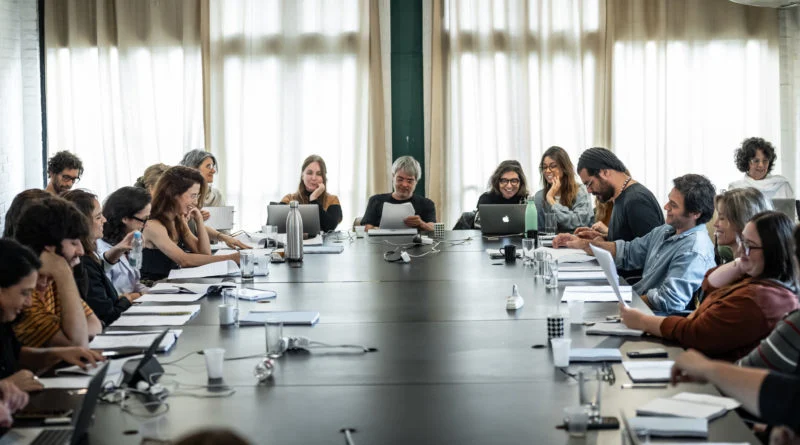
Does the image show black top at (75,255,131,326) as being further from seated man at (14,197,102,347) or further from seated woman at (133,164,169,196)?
seated woman at (133,164,169,196)

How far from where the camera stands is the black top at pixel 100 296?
13.0 ft

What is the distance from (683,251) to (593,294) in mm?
611

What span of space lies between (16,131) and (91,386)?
657 cm

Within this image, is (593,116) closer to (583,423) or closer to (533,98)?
(533,98)

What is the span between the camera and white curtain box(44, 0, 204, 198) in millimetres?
8289

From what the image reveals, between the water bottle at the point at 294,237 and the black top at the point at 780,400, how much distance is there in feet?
11.2

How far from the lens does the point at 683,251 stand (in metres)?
4.38

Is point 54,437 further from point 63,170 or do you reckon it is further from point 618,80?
point 618,80

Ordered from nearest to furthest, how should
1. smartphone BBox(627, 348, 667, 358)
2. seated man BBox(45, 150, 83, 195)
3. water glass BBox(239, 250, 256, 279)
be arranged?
smartphone BBox(627, 348, 667, 358) < water glass BBox(239, 250, 256, 279) < seated man BBox(45, 150, 83, 195)

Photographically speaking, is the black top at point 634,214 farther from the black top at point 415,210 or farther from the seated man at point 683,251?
the black top at point 415,210

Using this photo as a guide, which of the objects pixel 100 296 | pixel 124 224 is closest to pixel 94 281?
pixel 100 296

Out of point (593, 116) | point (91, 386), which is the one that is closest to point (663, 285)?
point (91, 386)

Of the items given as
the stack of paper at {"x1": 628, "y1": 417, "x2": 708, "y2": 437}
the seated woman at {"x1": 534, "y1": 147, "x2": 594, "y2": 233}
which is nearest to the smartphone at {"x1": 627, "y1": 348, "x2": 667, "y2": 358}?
the stack of paper at {"x1": 628, "y1": 417, "x2": 708, "y2": 437}

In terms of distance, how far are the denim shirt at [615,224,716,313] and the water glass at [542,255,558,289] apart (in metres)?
0.44
